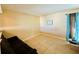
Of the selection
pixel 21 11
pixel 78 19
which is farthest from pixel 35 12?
pixel 78 19

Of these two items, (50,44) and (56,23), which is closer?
(56,23)

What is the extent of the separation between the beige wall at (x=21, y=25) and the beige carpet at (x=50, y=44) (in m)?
0.08

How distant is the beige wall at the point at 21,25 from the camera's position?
0.84 m

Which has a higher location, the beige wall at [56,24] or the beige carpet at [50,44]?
the beige wall at [56,24]

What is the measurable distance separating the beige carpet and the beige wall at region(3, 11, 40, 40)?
0.08 m

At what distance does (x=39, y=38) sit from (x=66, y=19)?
12.4 inches

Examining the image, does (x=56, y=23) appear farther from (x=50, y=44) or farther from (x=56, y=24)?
(x=50, y=44)

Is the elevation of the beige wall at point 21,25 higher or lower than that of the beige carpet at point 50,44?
higher

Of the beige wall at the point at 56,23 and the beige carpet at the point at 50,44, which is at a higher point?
the beige wall at the point at 56,23

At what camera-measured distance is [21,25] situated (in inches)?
35.1

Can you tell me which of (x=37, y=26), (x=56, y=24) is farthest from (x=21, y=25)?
(x=56, y=24)

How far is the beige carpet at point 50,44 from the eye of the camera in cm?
89

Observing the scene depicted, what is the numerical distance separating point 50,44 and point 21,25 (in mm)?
357

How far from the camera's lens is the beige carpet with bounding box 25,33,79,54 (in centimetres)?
89
